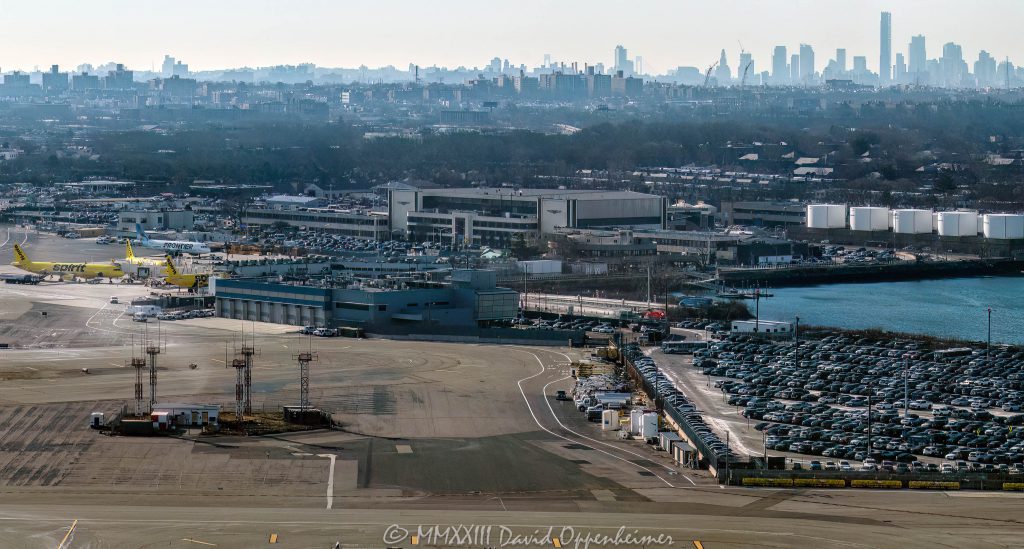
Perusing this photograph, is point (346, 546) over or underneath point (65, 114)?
underneath

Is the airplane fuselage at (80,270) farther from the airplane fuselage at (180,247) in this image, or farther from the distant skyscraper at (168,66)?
the distant skyscraper at (168,66)

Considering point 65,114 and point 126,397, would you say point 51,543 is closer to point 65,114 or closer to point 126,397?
point 126,397

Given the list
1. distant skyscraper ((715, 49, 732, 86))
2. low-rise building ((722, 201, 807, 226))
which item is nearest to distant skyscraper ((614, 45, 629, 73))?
distant skyscraper ((715, 49, 732, 86))

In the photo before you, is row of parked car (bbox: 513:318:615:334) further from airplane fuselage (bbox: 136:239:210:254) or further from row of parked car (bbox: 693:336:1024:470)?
airplane fuselage (bbox: 136:239:210:254)

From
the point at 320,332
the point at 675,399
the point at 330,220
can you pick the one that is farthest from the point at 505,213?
the point at 675,399

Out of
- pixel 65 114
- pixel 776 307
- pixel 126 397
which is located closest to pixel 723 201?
pixel 776 307

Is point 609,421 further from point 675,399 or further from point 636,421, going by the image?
point 675,399

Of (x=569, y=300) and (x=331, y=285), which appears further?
(x=569, y=300)
